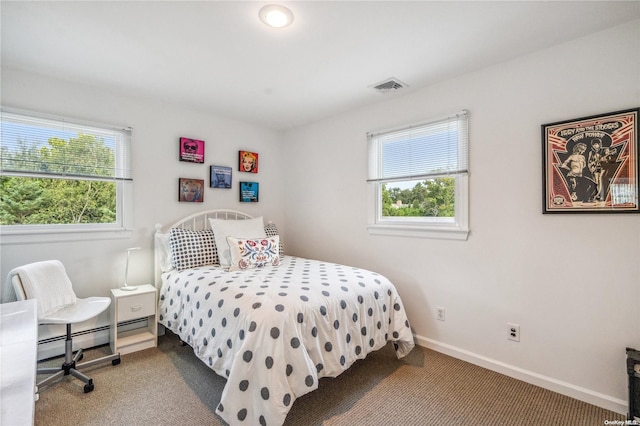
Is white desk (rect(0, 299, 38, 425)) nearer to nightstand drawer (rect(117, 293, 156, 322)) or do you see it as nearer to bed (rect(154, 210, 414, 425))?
bed (rect(154, 210, 414, 425))

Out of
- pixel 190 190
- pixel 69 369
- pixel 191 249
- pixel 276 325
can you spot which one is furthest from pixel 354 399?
pixel 190 190

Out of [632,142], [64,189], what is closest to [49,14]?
[64,189]

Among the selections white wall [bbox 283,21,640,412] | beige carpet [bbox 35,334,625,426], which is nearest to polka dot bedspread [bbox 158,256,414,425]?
beige carpet [bbox 35,334,625,426]

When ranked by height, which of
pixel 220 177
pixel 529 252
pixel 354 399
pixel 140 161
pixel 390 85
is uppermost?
pixel 390 85

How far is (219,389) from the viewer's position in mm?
2139

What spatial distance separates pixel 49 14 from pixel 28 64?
3.09 feet

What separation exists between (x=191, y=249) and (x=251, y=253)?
0.60 m

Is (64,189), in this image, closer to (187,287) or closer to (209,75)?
(187,287)

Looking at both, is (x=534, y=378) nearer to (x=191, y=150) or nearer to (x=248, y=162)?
(x=248, y=162)

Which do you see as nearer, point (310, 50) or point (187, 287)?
point (310, 50)

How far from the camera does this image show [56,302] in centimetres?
226

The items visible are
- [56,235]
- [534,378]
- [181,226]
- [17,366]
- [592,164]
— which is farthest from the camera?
[181,226]

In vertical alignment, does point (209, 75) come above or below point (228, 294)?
above

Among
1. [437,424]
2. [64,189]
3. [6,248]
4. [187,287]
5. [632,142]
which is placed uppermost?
[632,142]
